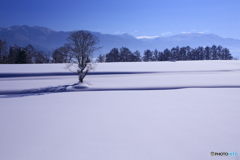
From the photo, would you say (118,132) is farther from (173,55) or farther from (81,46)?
(173,55)

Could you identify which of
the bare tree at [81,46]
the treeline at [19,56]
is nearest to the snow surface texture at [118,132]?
the bare tree at [81,46]

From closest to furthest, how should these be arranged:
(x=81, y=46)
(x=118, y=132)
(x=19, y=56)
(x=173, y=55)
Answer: (x=118, y=132), (x=81, y=46), (x=19, y=56), (x=173, y=55)

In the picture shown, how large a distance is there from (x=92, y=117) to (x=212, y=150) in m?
3.53

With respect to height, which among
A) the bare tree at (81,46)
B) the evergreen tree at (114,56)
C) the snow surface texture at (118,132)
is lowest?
the snow surface texture at (118,132)

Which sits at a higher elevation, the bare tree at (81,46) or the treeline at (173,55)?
the treeline at (173,55)

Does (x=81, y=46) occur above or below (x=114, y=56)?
below

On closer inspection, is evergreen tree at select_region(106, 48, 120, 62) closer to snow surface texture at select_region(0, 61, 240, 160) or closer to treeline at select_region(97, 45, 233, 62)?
treeline at select_region(97, 45, 233, 62)

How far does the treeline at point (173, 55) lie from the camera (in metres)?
56.9

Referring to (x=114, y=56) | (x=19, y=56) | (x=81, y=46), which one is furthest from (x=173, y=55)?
(x=81, y=46)

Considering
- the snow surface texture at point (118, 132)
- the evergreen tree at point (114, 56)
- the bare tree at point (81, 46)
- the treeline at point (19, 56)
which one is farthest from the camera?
the evergreen tree at point (114, 56)

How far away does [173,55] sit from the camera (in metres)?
59.1

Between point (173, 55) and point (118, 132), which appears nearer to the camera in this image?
point (118, 132)

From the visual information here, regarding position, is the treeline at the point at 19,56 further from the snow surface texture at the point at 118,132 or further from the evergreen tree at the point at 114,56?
the snow surface texture at the point at 118,132

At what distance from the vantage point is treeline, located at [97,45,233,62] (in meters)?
56.9
